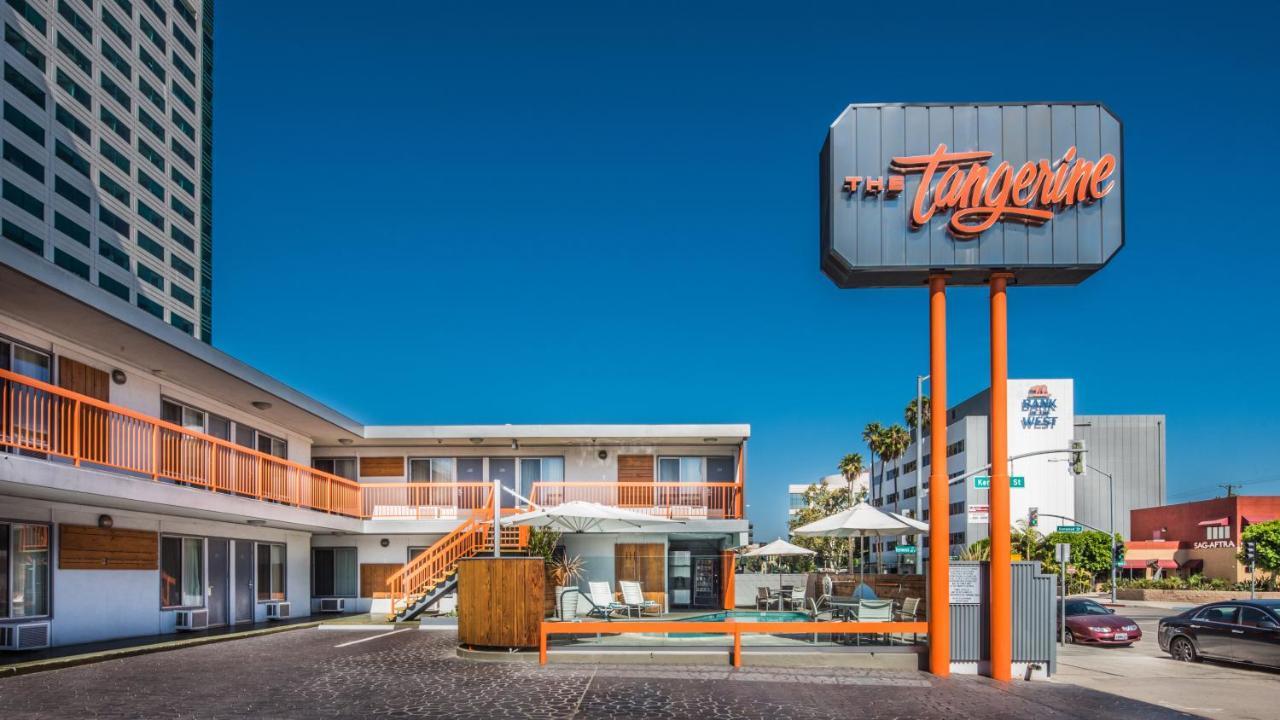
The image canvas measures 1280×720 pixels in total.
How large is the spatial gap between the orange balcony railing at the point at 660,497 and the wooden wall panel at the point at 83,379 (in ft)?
37.4

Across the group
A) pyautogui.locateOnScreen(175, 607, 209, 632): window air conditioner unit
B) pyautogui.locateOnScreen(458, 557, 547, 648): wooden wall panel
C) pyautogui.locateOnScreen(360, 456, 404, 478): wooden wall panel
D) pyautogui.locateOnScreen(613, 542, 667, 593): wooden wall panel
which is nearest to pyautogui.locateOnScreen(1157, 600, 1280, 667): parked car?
pyautogui.locateOnScreen(613, 542, 667, 593): wooden wall panel

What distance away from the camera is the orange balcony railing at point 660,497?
2767 centimetres

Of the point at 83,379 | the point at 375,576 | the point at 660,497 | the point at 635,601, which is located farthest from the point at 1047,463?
the point at 83,379

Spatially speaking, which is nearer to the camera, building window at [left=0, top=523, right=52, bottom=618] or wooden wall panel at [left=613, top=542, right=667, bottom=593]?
building window at [left=0, top=523, right=52, bottom=618]

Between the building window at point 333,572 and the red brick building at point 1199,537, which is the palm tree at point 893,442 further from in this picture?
the building window at point 333,572

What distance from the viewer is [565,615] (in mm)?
16672

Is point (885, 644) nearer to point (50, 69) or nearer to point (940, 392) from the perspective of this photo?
point (940, 392)

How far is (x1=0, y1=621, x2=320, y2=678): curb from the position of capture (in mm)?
14466

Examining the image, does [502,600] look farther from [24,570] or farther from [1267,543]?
[1267,543]

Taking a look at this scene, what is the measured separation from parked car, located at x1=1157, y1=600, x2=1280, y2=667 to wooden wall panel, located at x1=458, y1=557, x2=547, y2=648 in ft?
42.9

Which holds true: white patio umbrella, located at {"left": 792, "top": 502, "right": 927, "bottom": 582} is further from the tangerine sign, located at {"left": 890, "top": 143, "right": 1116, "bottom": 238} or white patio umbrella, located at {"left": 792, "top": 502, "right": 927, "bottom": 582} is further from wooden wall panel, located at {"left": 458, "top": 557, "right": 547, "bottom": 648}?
the tangerine sign, located at {"left": 890, "top": 143, "right": 1116, "bottom": 238}

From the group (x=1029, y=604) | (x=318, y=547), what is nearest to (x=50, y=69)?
(x=318, y=547)

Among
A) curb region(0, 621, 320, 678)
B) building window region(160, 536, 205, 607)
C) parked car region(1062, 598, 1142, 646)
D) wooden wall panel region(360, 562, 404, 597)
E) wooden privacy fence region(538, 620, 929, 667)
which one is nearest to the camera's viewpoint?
curb region(0, 621, 320, 678)

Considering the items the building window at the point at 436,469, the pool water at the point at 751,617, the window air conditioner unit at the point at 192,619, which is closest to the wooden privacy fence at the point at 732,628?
the pool water at the point at 751,617
